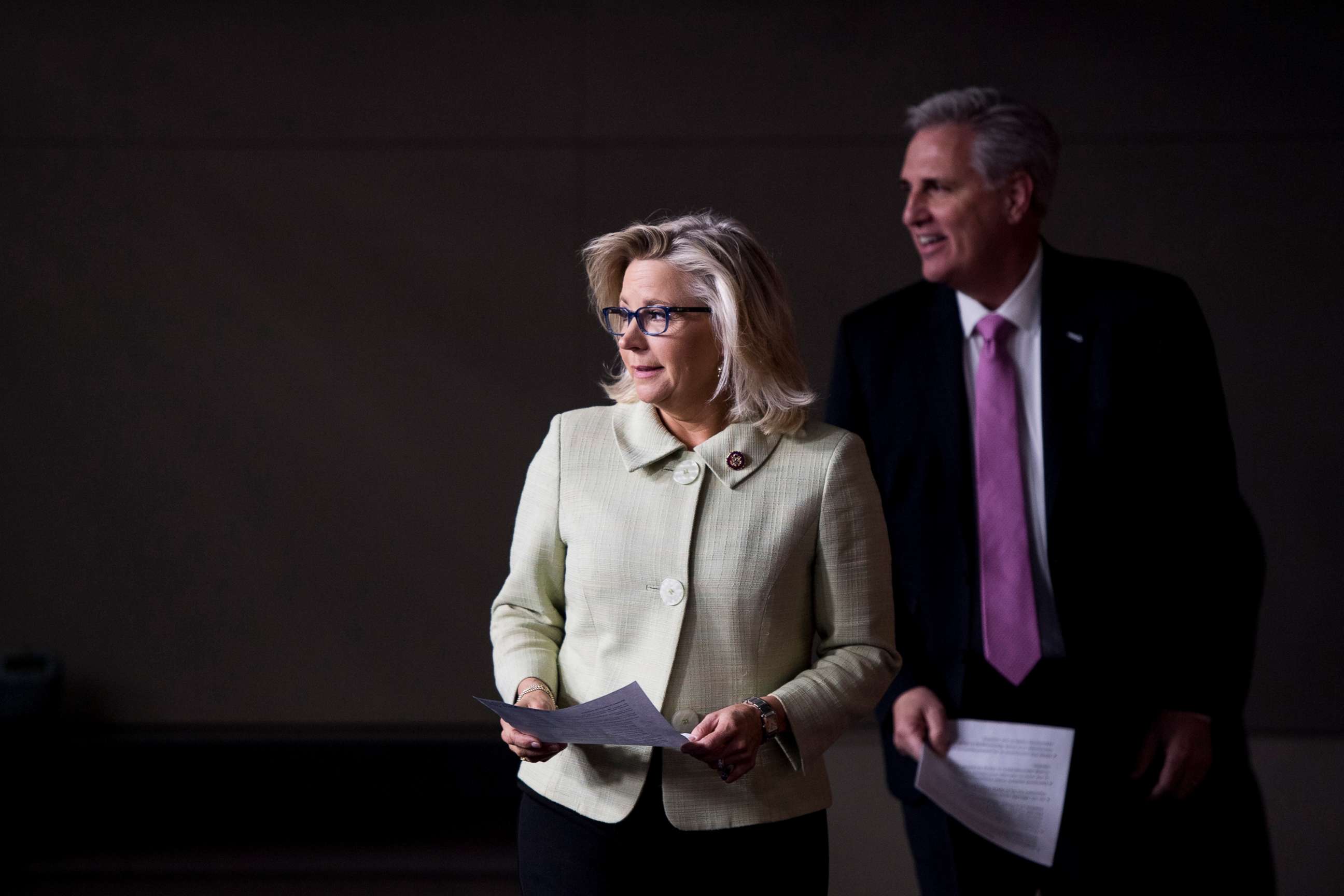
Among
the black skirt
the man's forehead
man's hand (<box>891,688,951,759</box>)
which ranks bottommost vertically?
man's hand (<box>891,688,951,759</box>)

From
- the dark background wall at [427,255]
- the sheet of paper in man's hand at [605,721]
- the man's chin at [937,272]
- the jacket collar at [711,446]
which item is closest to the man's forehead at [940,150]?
the man's chin at [937,272]

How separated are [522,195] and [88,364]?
1572mm

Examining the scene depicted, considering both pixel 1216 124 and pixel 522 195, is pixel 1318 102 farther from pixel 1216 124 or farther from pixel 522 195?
pixel 522 195

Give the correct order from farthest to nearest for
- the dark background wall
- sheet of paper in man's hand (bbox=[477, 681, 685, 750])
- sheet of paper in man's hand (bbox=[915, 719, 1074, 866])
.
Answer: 1. the dark background wall
2. sheet of paper in man's hand (bbox=[915, 719, 1074, 866])
3. sheet of paper in man's hand (bbox=[477, 681, 685, 750])

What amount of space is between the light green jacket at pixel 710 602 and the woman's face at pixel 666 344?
73 millimetres

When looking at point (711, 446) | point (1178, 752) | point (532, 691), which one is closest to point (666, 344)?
point (711, 446)

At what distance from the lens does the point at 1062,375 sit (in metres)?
2.12

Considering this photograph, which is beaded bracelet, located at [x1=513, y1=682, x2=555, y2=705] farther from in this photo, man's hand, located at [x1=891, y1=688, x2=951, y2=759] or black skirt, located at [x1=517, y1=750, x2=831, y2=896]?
man's hand, located at [x1=891, y1=688, x2=951, y2=759]

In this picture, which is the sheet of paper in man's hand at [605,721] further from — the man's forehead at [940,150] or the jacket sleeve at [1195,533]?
the man's forehead at [940,150]

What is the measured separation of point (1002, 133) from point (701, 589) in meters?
1.24

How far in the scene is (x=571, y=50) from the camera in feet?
13.0

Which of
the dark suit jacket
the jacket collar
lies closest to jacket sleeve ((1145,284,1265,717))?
the dark suit jacket

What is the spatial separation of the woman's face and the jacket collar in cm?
5

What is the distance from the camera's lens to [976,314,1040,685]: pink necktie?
2.05 metres
